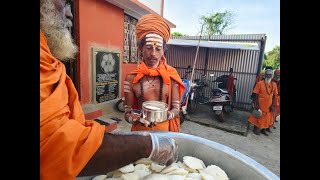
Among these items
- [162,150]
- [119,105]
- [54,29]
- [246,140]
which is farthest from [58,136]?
[246,140]

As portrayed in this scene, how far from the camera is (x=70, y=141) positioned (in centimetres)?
81

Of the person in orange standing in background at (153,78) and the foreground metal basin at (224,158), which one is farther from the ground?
the person in orange standing in background at (153,78)

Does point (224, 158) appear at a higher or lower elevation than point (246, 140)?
higher

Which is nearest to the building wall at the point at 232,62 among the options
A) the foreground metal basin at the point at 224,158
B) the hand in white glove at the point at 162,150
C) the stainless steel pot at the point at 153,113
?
the stainless steel pot at the point at 153,113

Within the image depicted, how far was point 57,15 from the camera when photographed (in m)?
1.46

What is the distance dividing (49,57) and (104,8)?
414cm

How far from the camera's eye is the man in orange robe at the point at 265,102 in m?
5.61

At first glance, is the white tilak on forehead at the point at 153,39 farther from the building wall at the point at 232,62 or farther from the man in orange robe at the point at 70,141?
the building wall at the point at 232,62

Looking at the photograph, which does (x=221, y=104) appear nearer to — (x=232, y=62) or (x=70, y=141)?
(x=232, y=62)

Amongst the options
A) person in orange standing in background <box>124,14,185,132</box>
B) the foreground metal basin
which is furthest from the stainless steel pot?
person in orange standing in background <box>124,14,185,132</box>

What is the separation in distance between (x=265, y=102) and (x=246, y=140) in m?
1.42

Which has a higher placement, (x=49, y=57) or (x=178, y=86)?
(x=49, y=57)

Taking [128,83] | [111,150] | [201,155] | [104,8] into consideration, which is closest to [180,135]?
[201,155]
